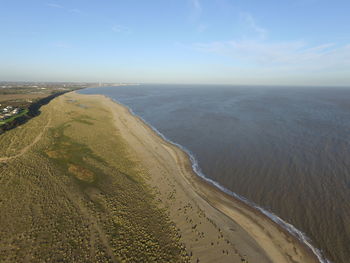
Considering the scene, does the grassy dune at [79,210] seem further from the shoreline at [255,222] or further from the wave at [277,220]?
the wave at [277,220]

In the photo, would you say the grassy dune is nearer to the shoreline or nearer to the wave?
the shoreline

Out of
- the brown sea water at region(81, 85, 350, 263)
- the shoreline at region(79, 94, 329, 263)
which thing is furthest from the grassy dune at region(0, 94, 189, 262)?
the brown sea water at region(81, 85, 350, 263)

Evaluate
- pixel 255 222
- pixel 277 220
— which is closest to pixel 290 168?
pixel 277 220

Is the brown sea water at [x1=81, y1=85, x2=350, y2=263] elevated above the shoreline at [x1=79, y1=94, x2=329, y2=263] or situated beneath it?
elevated above

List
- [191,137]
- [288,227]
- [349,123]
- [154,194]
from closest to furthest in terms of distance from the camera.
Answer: [288,227]
[154,194]
[191,137]
[349,123]

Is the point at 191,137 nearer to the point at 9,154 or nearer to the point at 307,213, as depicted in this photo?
the point at 307,213

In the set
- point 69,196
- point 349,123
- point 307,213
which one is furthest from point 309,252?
point 349,123

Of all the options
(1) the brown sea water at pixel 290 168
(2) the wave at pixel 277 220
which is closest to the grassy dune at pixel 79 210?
(2) the wave at pixel 277 220

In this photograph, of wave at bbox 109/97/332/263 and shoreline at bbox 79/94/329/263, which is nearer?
shoreline at bbox 79/94/329/263
